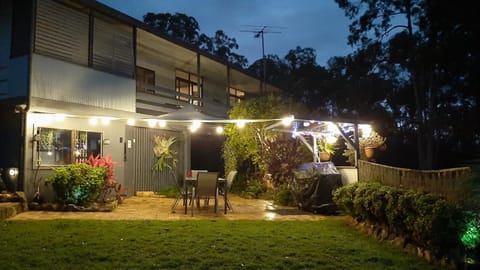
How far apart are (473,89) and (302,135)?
12964 millimetres

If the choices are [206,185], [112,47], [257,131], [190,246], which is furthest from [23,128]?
[257,131]

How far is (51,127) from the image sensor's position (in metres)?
9.16

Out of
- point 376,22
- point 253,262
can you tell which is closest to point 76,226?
point 253,262

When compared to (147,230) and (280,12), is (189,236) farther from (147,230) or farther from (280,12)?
(280,12)

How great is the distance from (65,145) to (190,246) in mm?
5769

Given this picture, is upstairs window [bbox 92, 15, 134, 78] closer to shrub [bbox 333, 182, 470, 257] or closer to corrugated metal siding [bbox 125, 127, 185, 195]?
corrugated metal siding [bbox 125, 127, 185, 195]

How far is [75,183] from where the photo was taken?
8.55m

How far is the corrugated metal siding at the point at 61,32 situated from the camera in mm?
9060

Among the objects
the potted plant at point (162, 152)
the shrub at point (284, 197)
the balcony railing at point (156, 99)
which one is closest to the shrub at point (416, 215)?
the shrub at point (284, 197)

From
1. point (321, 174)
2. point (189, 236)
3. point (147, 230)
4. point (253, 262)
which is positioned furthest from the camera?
point (321, 174)

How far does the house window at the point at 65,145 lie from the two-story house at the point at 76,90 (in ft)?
0.08

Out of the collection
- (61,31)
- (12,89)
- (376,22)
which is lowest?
(12,89)

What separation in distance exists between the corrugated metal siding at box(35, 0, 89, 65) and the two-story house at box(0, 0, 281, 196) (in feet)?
0.08

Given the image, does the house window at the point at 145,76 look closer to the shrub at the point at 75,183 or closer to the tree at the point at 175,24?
the shrub at the point at 75,183
